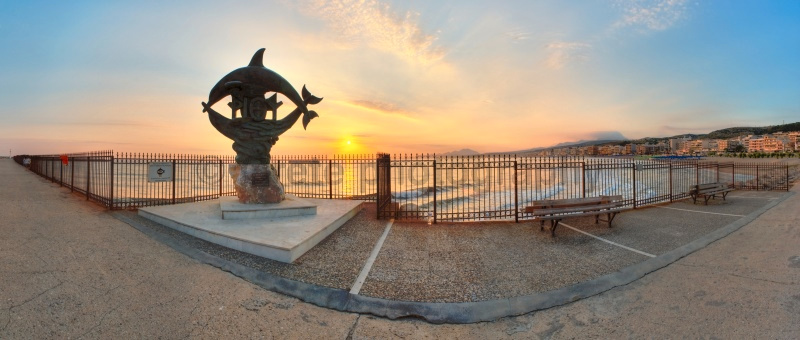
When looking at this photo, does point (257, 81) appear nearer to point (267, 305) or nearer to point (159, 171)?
point (159, 171)

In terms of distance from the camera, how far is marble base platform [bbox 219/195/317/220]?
8266 mm

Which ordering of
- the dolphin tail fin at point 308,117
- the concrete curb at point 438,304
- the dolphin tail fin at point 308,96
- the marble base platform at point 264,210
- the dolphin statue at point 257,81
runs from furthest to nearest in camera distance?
the dolphin tail fin at point 308,117 → the dolphin tail fin at point 308,96 → the dolphin statue at point 257,81 → the marble base platform at point 264,210 → the concrete curb at point 438,304

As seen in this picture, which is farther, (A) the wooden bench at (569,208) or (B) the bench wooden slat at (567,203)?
(B) the bench wooden slat at (567,203)

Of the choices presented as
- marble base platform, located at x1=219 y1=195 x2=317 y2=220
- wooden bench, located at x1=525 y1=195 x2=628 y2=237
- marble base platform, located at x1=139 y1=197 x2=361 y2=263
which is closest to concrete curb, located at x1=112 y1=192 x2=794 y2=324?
marble base platform, located at x1=139 y1=197 x2=361 y2=263

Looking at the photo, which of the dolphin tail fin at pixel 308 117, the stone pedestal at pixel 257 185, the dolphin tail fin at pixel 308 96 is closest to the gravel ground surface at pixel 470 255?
the stone pedestal at pixel 257 185

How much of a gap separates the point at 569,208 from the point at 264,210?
8593mm

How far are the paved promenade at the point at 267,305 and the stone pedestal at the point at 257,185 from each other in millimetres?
3328

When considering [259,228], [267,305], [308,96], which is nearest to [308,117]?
[308,96]

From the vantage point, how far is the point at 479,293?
4.74 m

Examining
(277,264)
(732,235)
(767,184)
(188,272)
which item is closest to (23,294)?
(188,272)

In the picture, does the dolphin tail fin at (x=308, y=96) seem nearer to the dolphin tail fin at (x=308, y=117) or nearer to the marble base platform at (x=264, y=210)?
the dolphin tail fin at (x=308, y=117)

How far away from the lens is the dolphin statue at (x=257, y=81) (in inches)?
383

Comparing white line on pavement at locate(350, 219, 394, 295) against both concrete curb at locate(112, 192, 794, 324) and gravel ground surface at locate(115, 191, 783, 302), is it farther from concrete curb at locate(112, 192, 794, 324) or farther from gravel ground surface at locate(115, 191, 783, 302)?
concrete curb at locate(112, 192, 794, 324)

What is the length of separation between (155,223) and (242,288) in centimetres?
551
